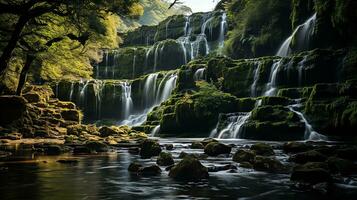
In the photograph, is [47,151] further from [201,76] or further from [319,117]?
[201,76]

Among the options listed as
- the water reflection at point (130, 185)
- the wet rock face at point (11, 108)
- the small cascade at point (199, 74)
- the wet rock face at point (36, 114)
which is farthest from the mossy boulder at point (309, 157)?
the small cascade at point (199, 74)

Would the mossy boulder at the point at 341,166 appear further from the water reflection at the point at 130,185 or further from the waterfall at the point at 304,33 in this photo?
the waterfall at the point at 304,33

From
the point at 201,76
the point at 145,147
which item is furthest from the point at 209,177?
the point at 201,76

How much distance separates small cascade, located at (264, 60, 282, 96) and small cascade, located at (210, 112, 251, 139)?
3.91 meters

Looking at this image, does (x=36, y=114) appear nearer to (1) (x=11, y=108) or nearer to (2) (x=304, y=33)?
(1) (x=11, y=108)

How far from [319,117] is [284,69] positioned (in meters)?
7.46

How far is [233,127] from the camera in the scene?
82.4ft

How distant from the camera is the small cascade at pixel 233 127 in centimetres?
2439

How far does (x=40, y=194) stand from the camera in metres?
7.85

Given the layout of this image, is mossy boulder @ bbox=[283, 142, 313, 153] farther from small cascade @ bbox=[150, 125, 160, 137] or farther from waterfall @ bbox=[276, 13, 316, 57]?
waterfall @ bbox=[276, 13, 316, 57]

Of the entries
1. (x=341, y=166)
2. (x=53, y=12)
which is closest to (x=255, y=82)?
(x=53, y=12)

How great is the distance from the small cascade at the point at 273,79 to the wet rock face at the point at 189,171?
19207mm

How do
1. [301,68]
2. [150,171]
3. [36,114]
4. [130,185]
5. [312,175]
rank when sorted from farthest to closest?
[301,68]
[36,114]
[150,171]
[130,185]
[312,175]

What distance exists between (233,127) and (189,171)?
15.6 meters
